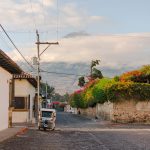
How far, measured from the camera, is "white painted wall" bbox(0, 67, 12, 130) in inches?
1266

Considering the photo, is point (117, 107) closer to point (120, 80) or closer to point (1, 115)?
point (120, 80)

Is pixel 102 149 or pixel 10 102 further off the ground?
pixel 10 102

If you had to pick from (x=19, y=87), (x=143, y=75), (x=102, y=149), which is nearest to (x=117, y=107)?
(x=143, y=75)

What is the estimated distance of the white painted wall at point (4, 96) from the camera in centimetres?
3216

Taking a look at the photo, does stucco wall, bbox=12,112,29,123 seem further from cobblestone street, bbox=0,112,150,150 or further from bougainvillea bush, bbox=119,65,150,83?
cobblestone street, bbox=0,112,150,150

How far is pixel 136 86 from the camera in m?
52.8

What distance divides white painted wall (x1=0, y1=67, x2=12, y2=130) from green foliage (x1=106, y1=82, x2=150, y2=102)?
60.3 feet

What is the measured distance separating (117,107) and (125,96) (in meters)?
1.41

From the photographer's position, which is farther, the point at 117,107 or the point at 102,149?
the point at 117,107

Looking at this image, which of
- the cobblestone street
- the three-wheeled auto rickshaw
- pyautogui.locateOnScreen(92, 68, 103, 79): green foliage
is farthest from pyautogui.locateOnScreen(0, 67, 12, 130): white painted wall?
pyautogui.locateOnScreen(92, 68, 103, 79): green foliage

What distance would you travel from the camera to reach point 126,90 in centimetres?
5288

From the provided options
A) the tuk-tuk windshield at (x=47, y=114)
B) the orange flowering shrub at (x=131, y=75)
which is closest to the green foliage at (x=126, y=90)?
the orange flowering shrub at (x=131, y=75)

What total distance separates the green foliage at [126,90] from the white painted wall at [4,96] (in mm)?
18368

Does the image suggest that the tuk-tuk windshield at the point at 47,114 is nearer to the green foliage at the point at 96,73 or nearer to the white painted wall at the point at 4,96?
the white painted wall at the point at 4,96
